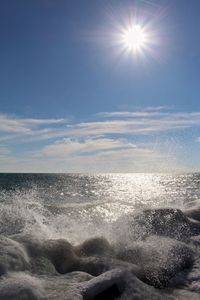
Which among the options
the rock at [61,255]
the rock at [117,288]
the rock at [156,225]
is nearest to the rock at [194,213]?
the rock at [156,225]

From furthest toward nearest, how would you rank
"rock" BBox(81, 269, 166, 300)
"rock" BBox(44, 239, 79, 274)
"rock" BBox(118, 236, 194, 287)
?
1. "rock" BBox(44, 239, 79, 274)
2. "rock" BBox(118, 236, 194, 287)
3. "rock" BBox(81, 269, 166, 300)

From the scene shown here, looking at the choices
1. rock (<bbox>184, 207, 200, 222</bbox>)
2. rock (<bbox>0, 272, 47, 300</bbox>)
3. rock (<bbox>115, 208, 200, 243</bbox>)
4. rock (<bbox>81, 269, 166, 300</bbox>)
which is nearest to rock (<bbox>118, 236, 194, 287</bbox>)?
rock (<bbox>81, 269, 166, 300</bbox>)

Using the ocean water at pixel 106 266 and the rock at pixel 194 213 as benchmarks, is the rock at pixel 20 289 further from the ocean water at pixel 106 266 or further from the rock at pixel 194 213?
the rock at pixel 194 213

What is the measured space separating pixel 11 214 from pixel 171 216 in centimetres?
983

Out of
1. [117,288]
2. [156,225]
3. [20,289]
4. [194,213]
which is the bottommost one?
[117,288]

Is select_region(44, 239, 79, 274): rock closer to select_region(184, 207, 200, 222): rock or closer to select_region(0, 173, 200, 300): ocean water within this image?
select_region(0, 173, 200, 300): ocean water

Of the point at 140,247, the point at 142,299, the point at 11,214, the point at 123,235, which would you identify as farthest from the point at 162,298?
the point at 11,214

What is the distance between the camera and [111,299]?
24.9ft

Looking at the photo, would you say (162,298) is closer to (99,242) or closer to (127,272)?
(127,272)

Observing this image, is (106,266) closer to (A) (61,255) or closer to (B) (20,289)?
(A) (61,255)

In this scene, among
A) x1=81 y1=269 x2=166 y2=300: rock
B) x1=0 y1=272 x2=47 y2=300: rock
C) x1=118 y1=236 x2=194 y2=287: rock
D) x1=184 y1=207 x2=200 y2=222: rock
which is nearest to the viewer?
x1=0 y1=272 x2=47 y2=300: rock

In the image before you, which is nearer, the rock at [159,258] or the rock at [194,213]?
the rock at [159,258]

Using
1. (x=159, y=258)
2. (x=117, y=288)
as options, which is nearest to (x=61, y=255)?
(x=159, y=258)

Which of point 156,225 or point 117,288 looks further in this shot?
point 156,225
